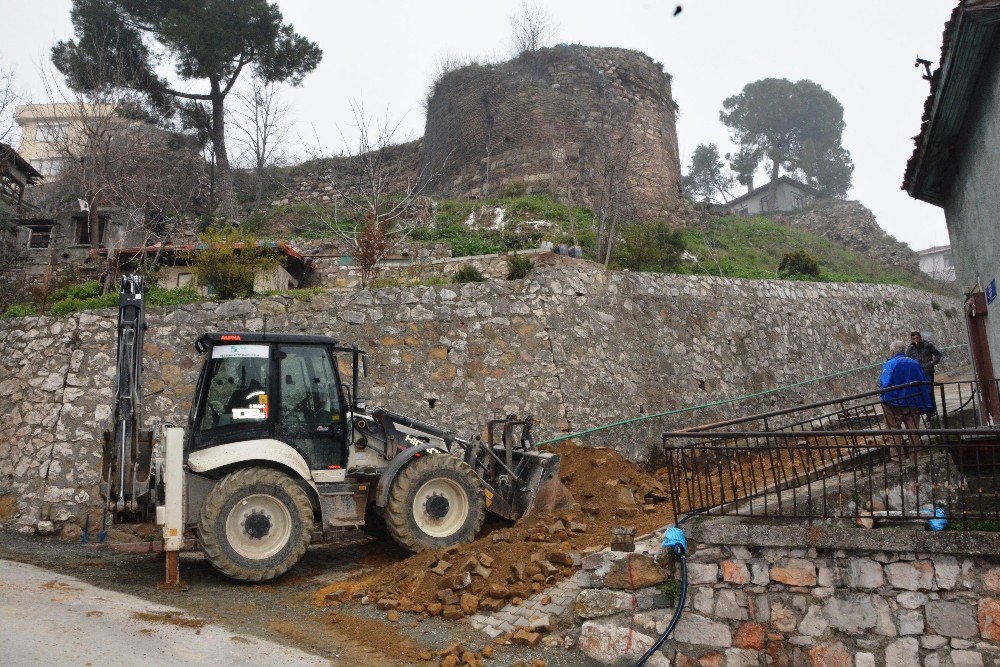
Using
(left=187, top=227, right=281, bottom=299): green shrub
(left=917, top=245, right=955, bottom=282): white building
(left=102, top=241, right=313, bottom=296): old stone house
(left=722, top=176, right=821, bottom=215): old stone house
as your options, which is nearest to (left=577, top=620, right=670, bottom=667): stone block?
(left=187, top=227, right=281, bottom=299): green shrub

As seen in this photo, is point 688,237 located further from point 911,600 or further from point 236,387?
point 911,600

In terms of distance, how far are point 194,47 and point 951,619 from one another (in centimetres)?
2841

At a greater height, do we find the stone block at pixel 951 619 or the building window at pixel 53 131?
the building window at pixel 53 131

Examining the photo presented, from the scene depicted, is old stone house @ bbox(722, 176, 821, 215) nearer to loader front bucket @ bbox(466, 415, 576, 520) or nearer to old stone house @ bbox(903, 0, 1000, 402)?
old stone house @ bbox(903, 0, 1000, 402)

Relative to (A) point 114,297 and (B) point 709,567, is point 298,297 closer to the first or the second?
(A) point 114,297

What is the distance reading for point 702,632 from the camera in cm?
677

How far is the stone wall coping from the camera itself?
616 centimetres

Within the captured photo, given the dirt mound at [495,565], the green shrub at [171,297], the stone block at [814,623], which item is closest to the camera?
the stone block at [814,623]

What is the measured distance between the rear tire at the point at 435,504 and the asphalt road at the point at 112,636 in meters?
2.53

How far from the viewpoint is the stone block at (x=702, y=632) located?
22.0 ft

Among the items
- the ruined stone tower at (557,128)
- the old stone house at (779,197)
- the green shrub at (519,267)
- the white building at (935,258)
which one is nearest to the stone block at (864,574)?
the green shrub at (519,267)

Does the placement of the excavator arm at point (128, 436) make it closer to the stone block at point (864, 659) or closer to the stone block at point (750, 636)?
the stone block at point (750, 636)

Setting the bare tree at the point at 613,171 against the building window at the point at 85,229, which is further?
the building window at the point at 85,229

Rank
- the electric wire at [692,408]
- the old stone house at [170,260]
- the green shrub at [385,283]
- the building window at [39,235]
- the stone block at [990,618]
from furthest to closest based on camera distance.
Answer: the building window at [39,235] → the old stone house at [170,260] → the green shrub at [385,283] → the electric wire at [692,408] → the stone block at [990,618]
